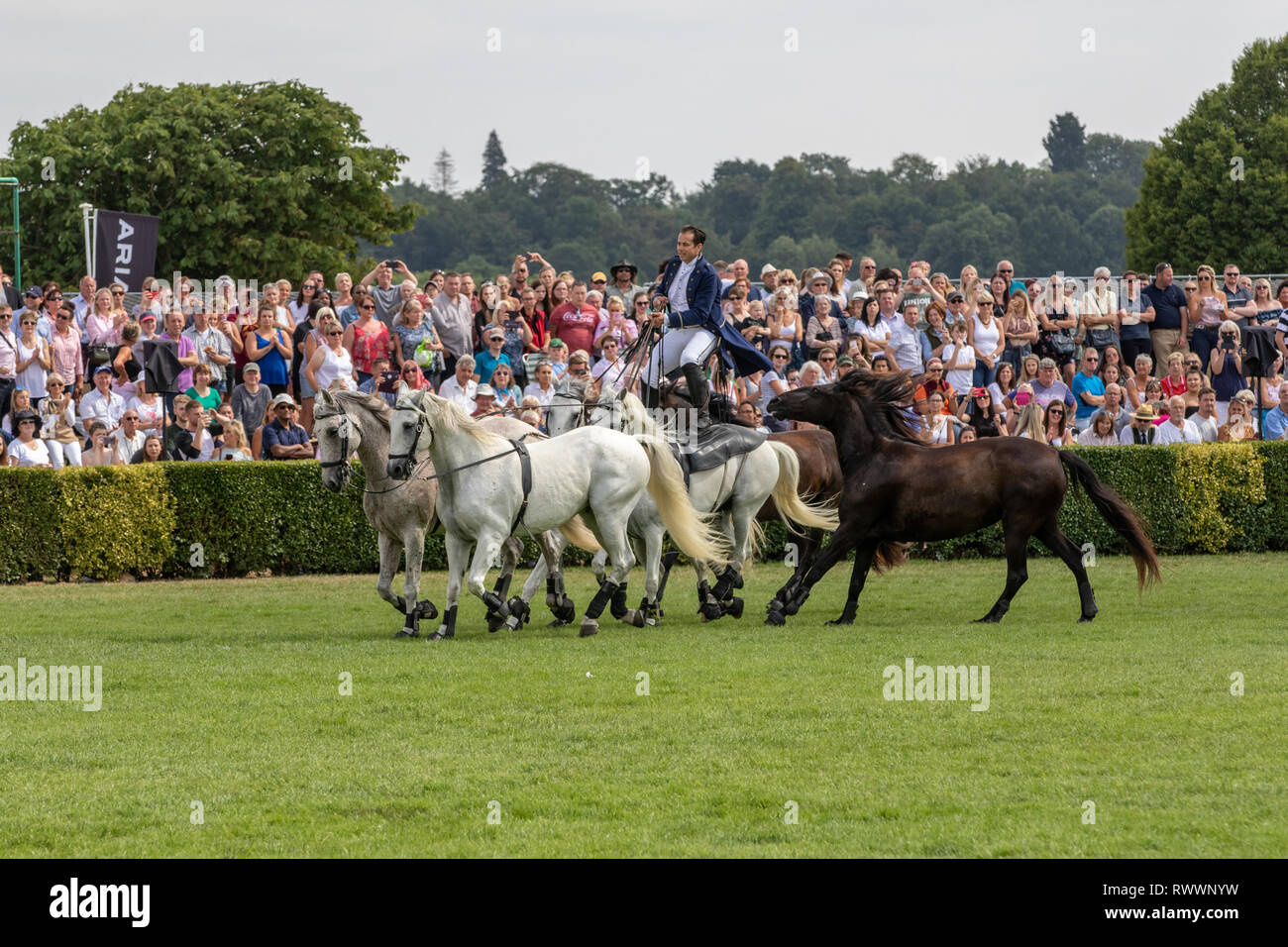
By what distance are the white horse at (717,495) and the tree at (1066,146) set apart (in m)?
116

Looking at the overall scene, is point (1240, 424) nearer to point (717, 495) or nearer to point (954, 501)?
point (954, 501)

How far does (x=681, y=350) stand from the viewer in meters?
14.1

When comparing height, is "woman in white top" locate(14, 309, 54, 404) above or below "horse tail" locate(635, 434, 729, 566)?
above

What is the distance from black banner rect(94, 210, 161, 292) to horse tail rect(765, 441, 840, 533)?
1333 centimetres

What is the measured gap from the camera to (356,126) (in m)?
52.1

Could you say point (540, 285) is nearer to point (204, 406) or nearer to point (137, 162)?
point (204, 406)

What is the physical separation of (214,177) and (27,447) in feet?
103

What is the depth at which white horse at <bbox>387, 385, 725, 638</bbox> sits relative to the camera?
11.8 meters

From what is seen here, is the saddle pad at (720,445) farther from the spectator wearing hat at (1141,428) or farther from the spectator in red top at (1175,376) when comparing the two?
the spectator in red top at (1175,376)

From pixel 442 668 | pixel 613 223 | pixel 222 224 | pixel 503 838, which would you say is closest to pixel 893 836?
pixel 503 838

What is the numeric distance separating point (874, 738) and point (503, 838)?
94.2 inches

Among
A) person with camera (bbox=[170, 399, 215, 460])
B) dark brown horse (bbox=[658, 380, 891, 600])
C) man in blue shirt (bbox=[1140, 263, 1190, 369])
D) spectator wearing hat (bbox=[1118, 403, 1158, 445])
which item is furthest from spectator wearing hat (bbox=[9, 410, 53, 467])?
man in blue shirt (bbox=[1140, 263, 1190, 369])

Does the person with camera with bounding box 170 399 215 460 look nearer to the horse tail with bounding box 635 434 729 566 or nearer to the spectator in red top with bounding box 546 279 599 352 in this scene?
the spectator in red top with bounding box 546 279 599 352

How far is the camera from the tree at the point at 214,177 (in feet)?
151
